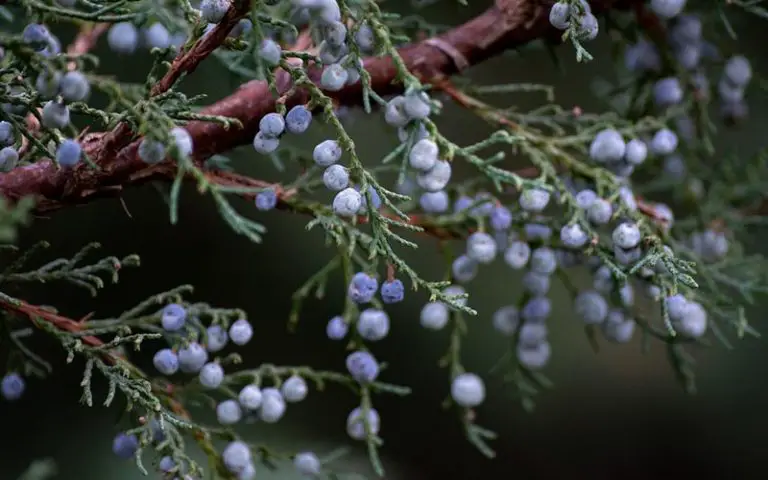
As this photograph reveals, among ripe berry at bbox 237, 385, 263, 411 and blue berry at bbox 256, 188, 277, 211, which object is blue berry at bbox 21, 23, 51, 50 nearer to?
blue berry at bbox 256, 188, 277, 211

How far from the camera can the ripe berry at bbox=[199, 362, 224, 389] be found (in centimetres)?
89

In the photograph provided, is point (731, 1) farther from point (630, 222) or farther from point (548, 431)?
point (548, 431)

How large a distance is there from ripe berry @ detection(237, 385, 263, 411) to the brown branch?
0.24 metres

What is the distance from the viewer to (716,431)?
6.73ft

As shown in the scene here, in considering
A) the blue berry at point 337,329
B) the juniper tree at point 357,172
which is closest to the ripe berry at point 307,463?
the juniper tree at point 357,172

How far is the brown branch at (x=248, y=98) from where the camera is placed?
77 centimetres

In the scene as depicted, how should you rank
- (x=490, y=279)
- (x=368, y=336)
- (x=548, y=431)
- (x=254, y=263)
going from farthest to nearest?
(x=548, y=431) < (x=490, y=279) < (x=254, y=263) < (x=368, y=336)

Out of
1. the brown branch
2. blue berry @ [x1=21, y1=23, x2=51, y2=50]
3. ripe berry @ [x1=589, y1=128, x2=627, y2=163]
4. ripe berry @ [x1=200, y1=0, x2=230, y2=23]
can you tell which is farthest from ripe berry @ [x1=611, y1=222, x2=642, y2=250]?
blue berry @ [x1=21, y1=23, x2=51, y2=50]

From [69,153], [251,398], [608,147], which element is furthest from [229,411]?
[608,147]

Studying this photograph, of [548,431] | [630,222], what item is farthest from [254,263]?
[630,222]

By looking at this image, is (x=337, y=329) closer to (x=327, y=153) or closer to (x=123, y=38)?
(x=327, y=153)

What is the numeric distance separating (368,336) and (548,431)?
4.51 feet

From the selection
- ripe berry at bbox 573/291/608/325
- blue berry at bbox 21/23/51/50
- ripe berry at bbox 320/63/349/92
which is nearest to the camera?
blue berry at bbox 21/23/51/50

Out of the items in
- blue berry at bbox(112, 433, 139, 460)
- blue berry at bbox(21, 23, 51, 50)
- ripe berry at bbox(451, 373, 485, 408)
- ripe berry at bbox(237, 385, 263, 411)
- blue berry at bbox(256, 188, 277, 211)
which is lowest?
ripe berry at bbox(451, 373, 485, 408)
